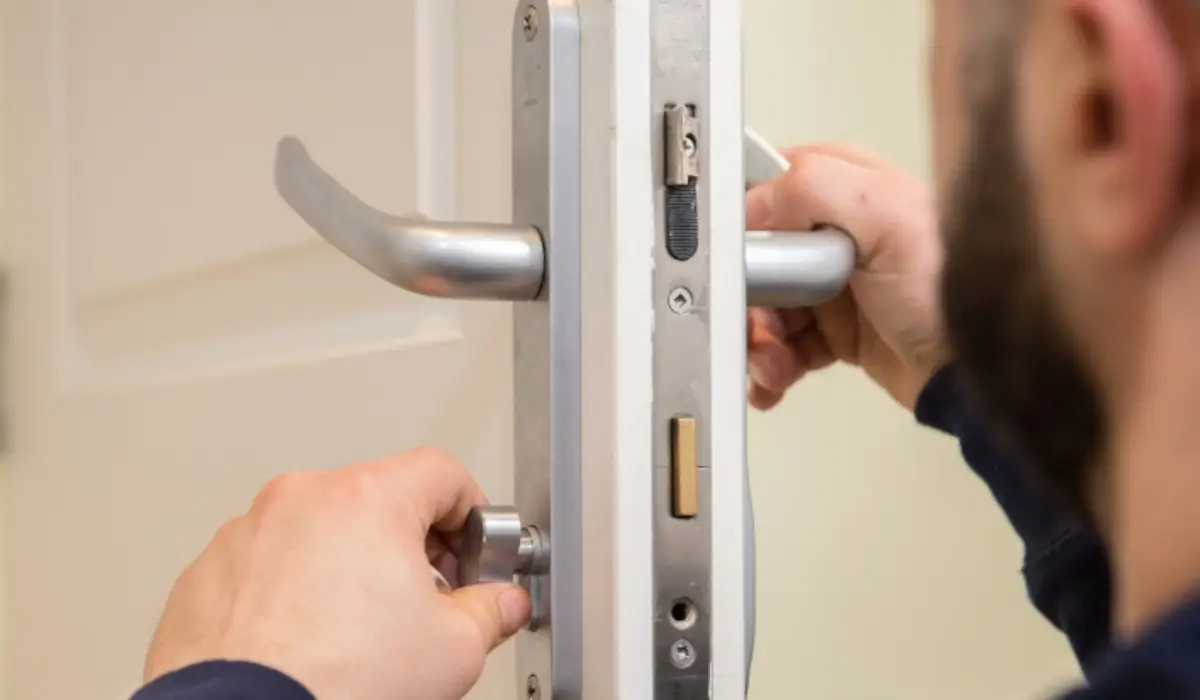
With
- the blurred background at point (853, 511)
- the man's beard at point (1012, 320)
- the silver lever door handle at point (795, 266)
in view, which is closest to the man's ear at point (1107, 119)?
the man's beard at point (1012, 320)

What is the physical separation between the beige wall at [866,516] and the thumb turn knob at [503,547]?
A: 0.85ft

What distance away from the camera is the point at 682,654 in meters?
0.32

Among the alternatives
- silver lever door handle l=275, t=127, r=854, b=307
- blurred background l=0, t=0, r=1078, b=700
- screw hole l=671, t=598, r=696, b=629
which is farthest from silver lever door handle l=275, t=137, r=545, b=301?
blurred background l=0, t=0, r=1078, b=700

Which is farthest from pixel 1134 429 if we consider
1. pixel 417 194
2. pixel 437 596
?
pixel 417 194

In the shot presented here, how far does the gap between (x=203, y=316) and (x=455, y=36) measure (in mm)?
249

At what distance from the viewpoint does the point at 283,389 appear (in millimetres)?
528

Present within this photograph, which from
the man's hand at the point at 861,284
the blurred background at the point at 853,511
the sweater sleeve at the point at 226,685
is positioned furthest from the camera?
the blurred background at the point at 853,511

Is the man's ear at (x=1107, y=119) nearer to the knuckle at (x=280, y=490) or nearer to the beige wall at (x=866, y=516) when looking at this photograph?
the knuckle at (x=280, y=490)

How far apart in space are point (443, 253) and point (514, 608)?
11 cm

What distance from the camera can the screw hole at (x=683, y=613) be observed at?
12.5 inches

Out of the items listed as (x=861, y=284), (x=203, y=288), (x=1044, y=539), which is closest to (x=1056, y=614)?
(x=1044, y=539)

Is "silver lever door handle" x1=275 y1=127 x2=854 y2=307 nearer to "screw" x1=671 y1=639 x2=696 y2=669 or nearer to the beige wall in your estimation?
"screw" x1=671 y1=639 x2=696 y2=669

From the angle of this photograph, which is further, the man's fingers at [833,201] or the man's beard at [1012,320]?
the man's fingers at [833,201]

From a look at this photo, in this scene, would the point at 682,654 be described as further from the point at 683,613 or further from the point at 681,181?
the point at 681,181
